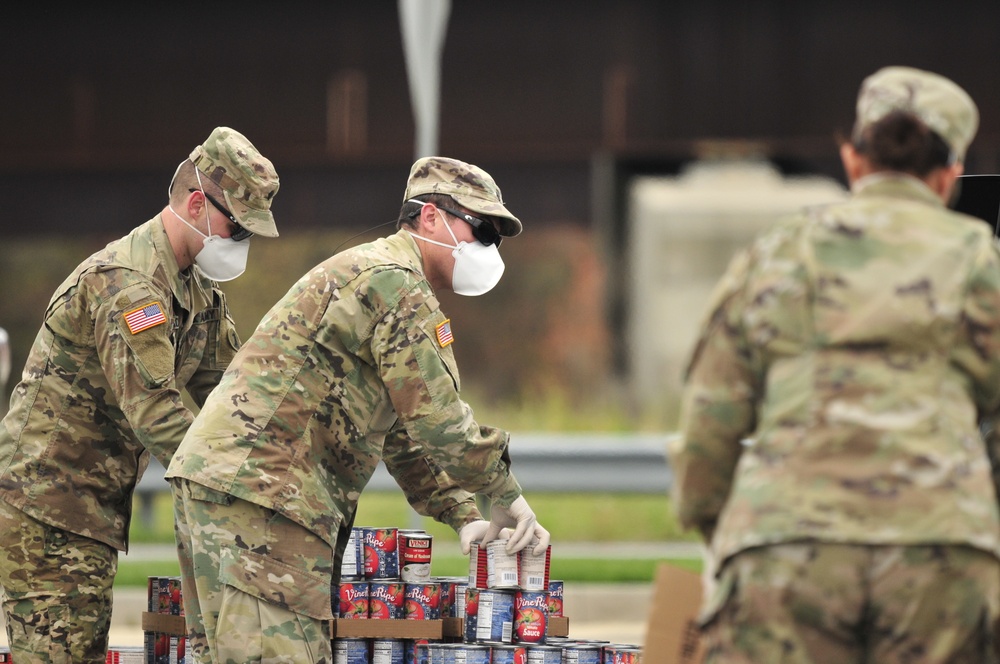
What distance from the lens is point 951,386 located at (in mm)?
3311

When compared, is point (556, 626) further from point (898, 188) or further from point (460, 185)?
point (898, 188)

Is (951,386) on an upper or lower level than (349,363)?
lower

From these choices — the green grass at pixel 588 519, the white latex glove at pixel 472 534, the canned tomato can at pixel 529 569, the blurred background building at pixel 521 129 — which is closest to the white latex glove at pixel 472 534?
the white latex glove at pixel 472 534

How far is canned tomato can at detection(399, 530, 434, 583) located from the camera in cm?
542

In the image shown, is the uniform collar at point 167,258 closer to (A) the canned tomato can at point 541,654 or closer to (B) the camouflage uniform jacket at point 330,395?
(B) the camouflage uniform jacket at point 330,395

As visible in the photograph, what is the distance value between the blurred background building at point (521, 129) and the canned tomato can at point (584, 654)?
8.04 m

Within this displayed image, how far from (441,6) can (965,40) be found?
5650 millimetres

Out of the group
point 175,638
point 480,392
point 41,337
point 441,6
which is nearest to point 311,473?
point 175,638

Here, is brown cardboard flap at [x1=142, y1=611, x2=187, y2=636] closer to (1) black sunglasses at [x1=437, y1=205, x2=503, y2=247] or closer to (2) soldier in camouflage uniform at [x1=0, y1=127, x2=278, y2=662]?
(2) soldier in camouflage uniform at [x1=0, y1=127, x2=278, y2=662]

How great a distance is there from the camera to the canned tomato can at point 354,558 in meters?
5.40

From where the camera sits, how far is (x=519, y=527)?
202 inches

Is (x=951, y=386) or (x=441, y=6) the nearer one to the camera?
(x=951, y=386)

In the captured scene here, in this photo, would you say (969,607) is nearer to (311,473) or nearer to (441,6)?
(311,473)

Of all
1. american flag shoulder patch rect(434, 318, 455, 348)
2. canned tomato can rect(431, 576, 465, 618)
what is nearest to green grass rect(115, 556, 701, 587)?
canned tomato can rect(431, 576, 465, 618)
